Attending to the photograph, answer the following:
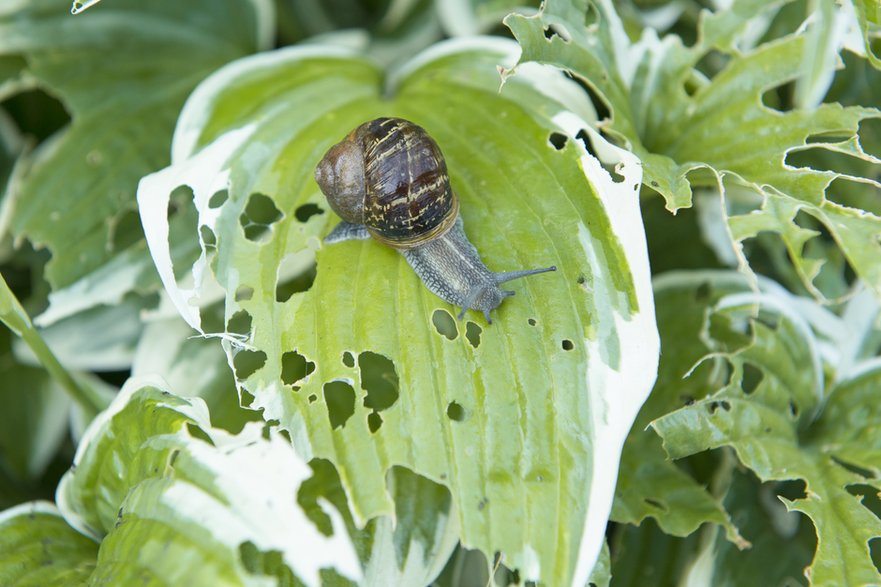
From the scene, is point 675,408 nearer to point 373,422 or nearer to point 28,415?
point 373,422

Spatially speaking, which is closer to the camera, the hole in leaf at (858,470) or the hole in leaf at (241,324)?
the hole in leaf at (241,324)

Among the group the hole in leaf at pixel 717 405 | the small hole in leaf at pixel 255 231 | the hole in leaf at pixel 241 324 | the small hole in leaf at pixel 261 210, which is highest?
the small hole in leaf at pixel 261 210

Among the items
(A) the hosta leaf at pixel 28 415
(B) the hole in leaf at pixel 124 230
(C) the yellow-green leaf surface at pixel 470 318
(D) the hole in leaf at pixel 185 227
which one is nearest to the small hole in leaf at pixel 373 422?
(C) the yellow-green leaf surface at pixel 470 318

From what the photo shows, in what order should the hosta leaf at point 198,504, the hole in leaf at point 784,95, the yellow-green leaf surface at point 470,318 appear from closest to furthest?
the hosta leaf at point 198,504 → the yellow-green leaf surface at point 470,318 → the hole in leaf at point 784,95

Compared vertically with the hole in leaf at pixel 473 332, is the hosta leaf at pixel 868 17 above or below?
above

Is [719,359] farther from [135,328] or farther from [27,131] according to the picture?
[27,131]

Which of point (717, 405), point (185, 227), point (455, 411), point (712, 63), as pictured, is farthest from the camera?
point (712, 63)

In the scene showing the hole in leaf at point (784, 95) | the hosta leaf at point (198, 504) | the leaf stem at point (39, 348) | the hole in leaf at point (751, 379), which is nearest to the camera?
the hosta leaf at point (198, 504)

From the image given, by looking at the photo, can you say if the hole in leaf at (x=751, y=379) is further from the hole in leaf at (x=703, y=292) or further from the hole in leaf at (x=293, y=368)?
the hole in leaf at (x=293, y=368)

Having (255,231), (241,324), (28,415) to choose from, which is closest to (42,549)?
(241,324)
